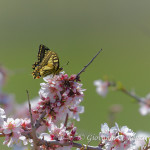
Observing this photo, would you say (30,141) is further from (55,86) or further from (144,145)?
(144,145)

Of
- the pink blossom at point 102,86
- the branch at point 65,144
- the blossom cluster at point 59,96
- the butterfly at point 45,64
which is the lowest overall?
the branch at point 65,144

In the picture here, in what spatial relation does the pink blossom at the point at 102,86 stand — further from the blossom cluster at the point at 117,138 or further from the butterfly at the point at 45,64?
the blossom cluster at the point at 117,138

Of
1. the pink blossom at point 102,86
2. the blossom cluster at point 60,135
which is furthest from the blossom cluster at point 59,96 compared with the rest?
Result: the pink blossom at point 102,86

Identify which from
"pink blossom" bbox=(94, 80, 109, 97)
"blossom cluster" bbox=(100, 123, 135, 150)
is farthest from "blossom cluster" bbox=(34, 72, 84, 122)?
"pink blossom" bbox=(94, 80, 109, 97)

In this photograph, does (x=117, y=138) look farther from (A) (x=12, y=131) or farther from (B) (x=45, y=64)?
(B) (x=45, y=64)

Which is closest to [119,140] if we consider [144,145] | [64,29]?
[144,145]

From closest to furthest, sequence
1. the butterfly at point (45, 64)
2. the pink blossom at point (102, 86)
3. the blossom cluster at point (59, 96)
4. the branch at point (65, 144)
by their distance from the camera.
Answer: the branch at point (65, 144) → the blossom cluster at point (59, 96) → the butterfly at point (45, 64) → the pink blossom at point (102, 86)
